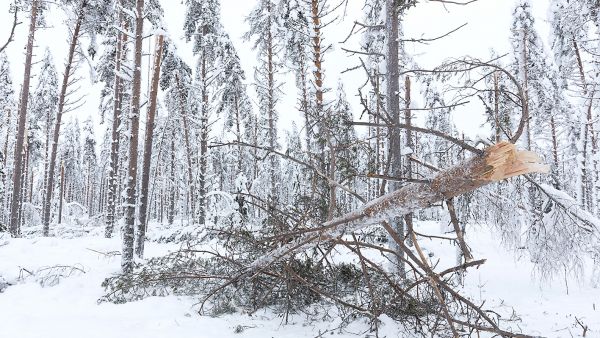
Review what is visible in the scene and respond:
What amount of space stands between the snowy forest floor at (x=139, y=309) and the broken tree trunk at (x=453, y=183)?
197 cm

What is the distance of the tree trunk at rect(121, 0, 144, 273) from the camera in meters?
7.88

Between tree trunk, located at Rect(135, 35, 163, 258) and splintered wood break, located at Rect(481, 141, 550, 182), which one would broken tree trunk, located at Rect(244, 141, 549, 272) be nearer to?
splintered wood break, located at Rect(481, 141, 550, 182)

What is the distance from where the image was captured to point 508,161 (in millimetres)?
2410

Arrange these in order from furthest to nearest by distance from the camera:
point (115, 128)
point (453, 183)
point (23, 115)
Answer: point (115, 128) → point (23, 115) → point (453, 183)

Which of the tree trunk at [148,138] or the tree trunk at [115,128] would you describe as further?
the tree trunk at [115,128]

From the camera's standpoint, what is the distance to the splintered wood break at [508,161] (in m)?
2.36

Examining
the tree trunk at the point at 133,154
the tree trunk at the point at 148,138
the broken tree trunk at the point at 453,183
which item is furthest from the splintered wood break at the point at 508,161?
the tree trunk at the point at 148,138

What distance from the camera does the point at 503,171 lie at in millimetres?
2436

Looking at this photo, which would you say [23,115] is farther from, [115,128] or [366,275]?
[366,275]

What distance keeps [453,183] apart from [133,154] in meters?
7.47

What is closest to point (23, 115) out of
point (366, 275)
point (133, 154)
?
point (133, 154)

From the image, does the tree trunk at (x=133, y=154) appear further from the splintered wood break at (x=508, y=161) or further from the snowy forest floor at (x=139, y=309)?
the splintered wood break at (x=508, y=161)

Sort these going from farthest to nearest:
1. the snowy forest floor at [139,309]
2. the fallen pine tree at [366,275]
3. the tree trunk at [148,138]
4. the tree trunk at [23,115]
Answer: the tree trunk at [23,115] < the tree trunk at [148,138] < the snowy forest floor at [139,309] < the fallen pine tree at [366,275]

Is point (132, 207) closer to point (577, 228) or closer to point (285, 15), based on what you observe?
point (577, 228)
